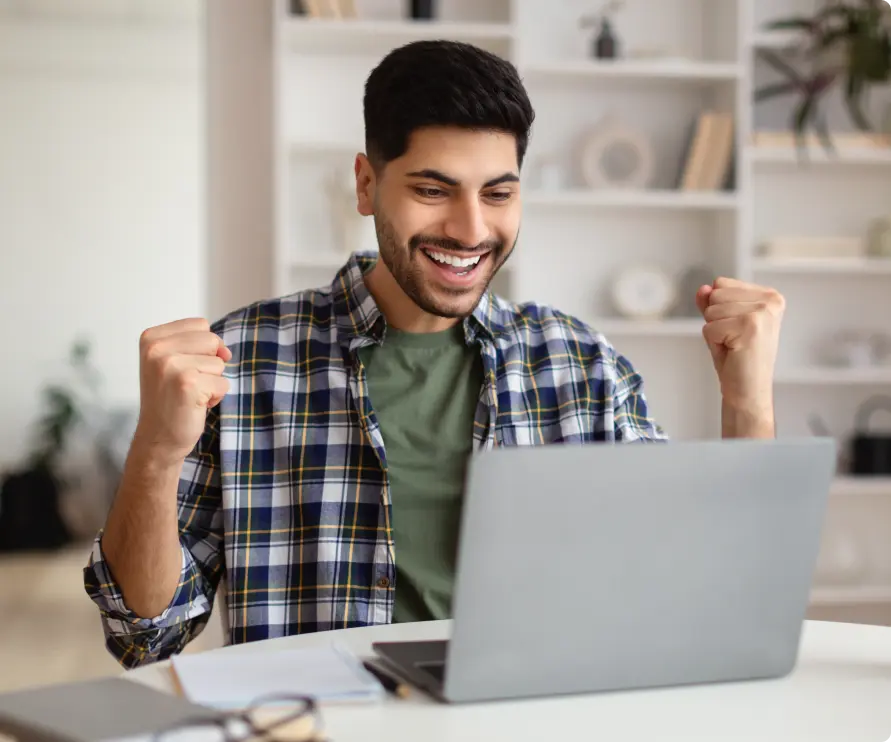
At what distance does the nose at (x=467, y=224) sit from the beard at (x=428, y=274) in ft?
0.03

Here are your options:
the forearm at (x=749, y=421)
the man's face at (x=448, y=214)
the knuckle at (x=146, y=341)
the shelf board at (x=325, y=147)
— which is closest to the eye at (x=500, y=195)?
the man's face at (x=448, y=214)

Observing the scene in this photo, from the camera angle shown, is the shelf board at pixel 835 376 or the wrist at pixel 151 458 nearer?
the wrist at pixel 151 458

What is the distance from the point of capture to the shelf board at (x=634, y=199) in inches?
136

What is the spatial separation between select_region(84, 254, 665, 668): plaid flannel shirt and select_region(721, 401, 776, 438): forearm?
20 cm

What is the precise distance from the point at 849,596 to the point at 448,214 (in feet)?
8.31

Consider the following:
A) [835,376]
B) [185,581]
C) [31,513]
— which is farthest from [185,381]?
[31,513]

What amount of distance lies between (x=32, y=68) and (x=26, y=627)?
318 centimetres

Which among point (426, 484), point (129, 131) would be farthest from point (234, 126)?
point (129, 131)

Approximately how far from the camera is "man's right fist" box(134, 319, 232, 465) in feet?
3.95

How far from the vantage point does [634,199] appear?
3490 mm

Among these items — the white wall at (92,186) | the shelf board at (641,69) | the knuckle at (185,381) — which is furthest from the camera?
the white wall at (92,186)

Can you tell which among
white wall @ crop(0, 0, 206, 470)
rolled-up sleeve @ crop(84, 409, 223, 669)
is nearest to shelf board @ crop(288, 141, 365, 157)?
rolled-up sleeve @ crop(84, 409, 223, 669)

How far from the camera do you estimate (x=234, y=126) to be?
3502 mm

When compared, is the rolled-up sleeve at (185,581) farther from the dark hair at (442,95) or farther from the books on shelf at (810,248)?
→ the books on shelf at (810,248)
